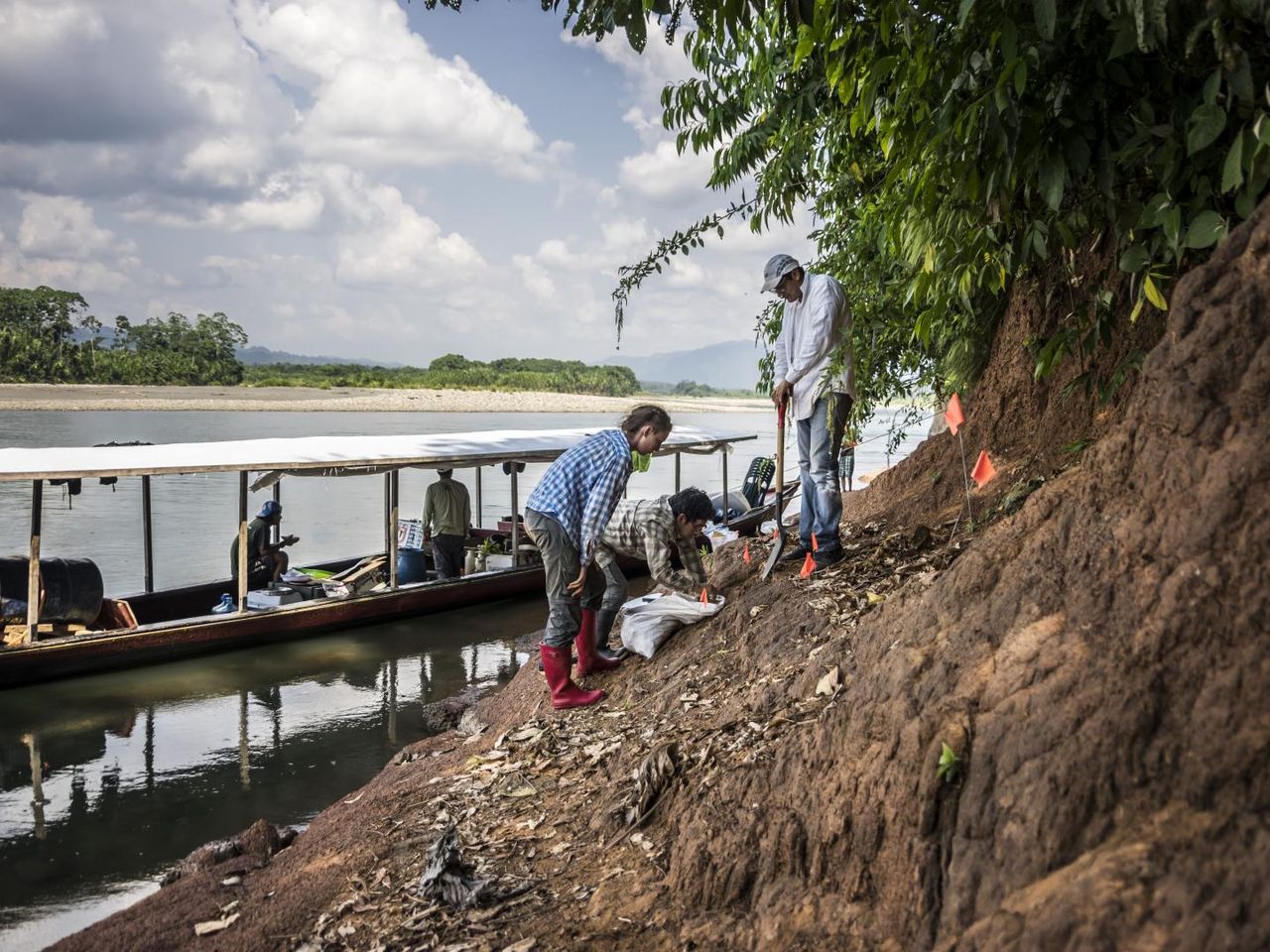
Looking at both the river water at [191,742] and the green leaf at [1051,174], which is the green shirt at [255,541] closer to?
the river water at [191,742]

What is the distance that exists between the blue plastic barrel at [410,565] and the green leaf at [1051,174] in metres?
11.0

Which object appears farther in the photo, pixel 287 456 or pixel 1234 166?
pixel 287 456

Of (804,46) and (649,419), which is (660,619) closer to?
(649,419)

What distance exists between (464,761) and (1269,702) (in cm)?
422

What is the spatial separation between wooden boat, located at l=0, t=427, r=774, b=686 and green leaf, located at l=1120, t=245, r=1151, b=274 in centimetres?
964

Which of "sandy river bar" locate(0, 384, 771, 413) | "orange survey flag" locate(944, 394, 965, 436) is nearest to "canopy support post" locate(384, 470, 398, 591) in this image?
"orange survey flag" locate(944, 394, 965, 436)

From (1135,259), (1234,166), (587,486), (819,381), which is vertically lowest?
A: (587,486)

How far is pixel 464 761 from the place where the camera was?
5.75 meters

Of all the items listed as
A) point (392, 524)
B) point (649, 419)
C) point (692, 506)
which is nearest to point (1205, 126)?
point (649, 419)

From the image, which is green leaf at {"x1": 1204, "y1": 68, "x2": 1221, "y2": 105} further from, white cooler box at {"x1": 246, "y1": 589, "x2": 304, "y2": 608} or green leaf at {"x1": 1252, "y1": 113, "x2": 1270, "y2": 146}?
white cooler box at {"x1": 246, "y1": 589, "x2": 304, "y2": 608}

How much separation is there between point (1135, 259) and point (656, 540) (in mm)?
3517

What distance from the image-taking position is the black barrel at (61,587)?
10367mm

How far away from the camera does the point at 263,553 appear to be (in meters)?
13.1

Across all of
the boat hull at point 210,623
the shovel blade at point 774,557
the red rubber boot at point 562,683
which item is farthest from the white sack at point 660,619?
the boat hull at point 210,623
